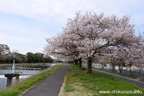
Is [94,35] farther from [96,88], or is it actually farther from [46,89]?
[46,89]

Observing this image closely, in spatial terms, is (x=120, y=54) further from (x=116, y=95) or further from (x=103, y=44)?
(x=116, y=95)

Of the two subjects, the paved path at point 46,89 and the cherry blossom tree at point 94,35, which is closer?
the paved path at point 46,89

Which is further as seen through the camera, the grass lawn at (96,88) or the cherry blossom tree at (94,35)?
the cherry blossom tree at (94,35)

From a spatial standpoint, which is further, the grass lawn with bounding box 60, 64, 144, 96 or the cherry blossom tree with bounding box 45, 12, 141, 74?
the cherry blossom tree with bounding box 45, 12, 141, 74

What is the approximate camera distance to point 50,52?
18.1m

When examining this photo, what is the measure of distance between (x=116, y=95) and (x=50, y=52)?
12732 mm

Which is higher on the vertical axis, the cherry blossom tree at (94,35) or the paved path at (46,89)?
the cherry blossom tree at (94,35)

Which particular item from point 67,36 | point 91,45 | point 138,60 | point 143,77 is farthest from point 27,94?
point 143,77

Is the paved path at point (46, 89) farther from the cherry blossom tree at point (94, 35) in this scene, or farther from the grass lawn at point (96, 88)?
the cherry blossom tree at point (94, 35)

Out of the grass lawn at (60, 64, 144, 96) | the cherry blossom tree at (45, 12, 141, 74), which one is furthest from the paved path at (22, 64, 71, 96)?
the cherry blossom tree at (45, 12, 141, 74)

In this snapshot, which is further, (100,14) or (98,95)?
(100,14)

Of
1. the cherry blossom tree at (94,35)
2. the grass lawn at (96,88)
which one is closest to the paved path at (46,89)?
the grass lawn at (96,88)

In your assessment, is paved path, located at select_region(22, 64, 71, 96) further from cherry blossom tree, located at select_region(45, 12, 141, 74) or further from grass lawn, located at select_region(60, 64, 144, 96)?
cherry blossom tree, located at select_region(45, 12, 141, 74)

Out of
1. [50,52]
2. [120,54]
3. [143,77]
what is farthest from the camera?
[143,77]
